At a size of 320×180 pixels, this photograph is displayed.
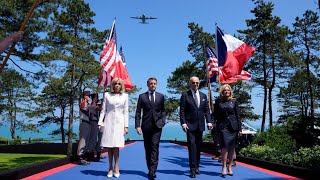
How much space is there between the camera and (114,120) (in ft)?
25.7

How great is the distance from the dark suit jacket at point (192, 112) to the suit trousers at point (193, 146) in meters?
0.13

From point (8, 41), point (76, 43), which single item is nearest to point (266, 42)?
point (76, 43)

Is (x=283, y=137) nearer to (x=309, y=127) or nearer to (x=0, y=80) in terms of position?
(x=309, y=127)

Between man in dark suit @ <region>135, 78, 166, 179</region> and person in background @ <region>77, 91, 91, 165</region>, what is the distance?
2919 mm

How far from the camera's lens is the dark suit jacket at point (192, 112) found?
8156 millimetres

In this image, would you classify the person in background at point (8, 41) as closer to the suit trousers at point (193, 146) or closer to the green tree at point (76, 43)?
the suit trousers at point (193, 146)

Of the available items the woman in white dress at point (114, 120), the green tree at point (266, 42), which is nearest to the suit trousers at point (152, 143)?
the woman in white dress at point (114, 120)

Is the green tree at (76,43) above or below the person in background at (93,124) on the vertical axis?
above

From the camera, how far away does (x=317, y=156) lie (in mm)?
9906

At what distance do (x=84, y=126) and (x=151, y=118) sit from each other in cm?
→ 334

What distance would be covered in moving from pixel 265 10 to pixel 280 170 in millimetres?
37223

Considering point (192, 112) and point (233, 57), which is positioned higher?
point (233, 57)

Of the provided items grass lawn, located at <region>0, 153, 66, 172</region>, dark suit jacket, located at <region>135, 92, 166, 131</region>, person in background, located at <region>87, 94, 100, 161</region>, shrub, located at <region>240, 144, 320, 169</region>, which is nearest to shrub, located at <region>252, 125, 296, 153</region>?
shrub, located at <region>240, 144, 320, 169</region>

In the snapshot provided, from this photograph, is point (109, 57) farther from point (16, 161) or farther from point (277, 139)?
point (16, 161)
